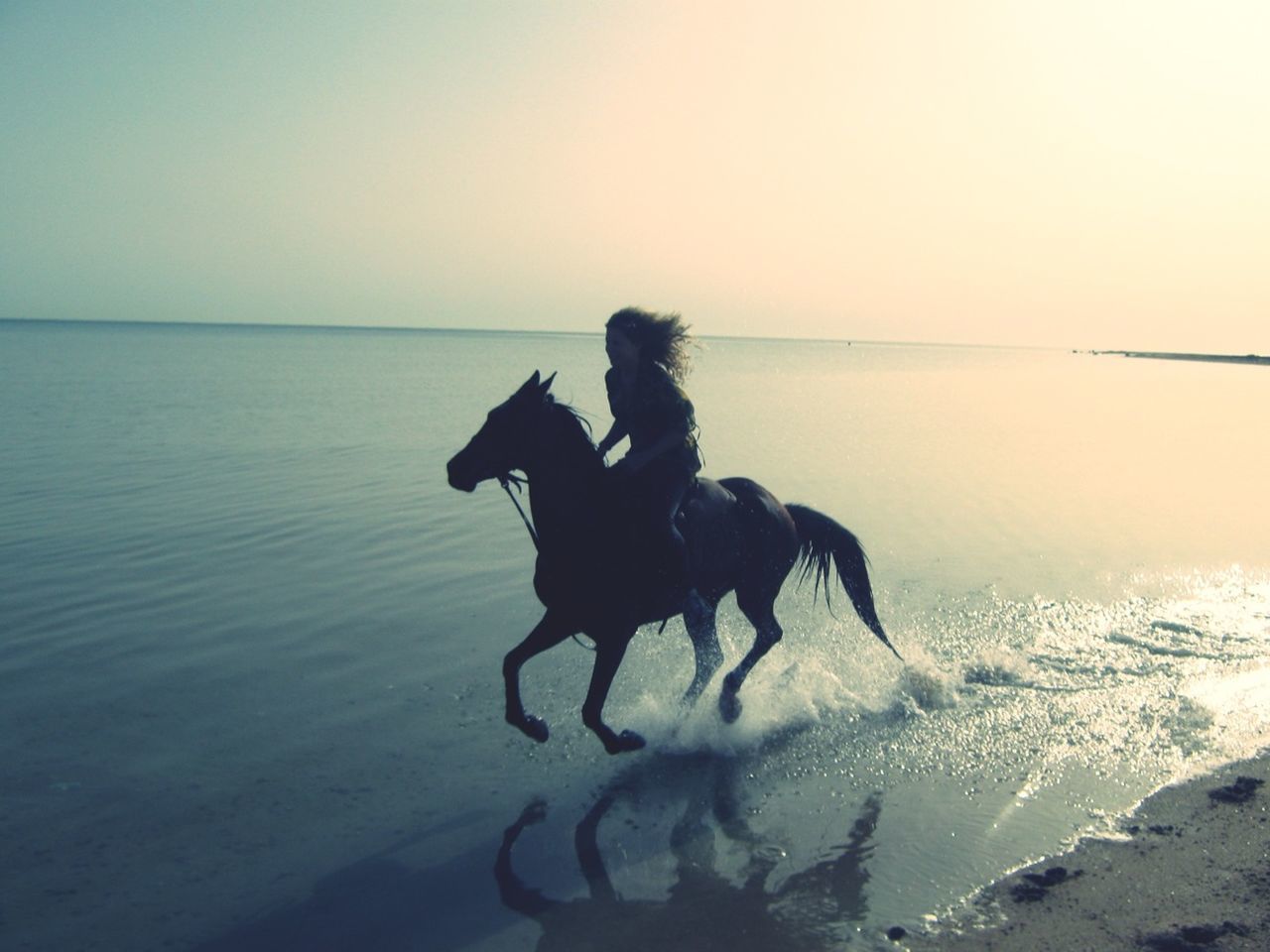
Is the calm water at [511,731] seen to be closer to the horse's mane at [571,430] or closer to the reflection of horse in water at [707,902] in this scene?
the reflection of horse in water at [707,902]

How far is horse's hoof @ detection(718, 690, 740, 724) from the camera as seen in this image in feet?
22.0

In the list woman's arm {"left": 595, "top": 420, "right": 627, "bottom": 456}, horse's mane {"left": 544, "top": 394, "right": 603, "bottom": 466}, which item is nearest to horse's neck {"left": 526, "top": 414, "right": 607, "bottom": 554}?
horse's mane {"left": 544, "top": 394, "right": 603, "bottom": 466}

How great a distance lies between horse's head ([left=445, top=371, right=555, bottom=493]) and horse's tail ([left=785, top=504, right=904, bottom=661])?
2.81m

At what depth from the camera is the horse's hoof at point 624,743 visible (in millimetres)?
5816

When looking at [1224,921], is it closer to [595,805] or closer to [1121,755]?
[1121,755]

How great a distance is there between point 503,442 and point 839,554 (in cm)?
325

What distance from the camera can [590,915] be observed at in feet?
14.3

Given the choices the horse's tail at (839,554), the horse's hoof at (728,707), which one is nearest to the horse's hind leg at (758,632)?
the horse's hoof at (728,707)

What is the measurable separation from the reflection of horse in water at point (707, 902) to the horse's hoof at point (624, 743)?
24.9 inches

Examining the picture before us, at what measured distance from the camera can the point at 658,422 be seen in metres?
6.02

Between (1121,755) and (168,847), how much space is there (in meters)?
5.47

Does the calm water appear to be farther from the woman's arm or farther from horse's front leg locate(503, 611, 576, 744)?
the woman's arm

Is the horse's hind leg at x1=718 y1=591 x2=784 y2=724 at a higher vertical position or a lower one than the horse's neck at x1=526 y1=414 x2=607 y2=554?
lower

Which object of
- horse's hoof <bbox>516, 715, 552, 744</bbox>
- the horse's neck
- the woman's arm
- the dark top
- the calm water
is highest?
the dark top
